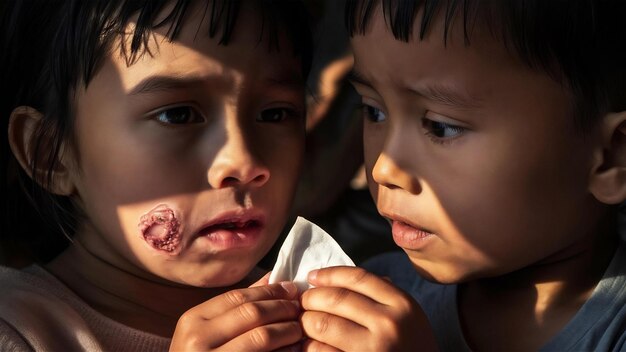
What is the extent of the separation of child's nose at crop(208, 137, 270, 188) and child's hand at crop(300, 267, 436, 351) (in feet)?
0.79

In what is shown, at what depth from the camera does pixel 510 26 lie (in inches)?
52.6

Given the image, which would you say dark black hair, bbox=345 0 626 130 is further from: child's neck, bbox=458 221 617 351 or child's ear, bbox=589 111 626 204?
child's neck, bbox=458 221 617 351

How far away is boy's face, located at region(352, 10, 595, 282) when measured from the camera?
1350 mm

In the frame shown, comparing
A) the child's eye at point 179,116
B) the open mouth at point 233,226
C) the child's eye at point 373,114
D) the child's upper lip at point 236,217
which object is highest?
the child's eye at point 373,114

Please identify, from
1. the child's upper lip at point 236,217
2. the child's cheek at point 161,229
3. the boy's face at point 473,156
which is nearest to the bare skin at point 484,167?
the boy's face at point 473,156

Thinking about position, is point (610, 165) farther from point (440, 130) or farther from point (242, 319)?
point (242, 319)

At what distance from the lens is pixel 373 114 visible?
5.13ft

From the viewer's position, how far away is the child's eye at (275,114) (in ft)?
5.29

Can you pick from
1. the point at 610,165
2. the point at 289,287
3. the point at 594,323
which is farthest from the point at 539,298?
the point at 289,287

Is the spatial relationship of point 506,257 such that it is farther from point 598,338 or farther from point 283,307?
point 283,307

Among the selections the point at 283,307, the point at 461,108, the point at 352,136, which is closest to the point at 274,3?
the point at 461,108

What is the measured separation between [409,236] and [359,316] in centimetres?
23

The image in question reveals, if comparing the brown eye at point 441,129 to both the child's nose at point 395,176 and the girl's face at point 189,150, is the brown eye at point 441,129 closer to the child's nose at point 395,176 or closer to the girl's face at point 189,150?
the child's nose at point 395,176

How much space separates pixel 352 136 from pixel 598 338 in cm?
133
